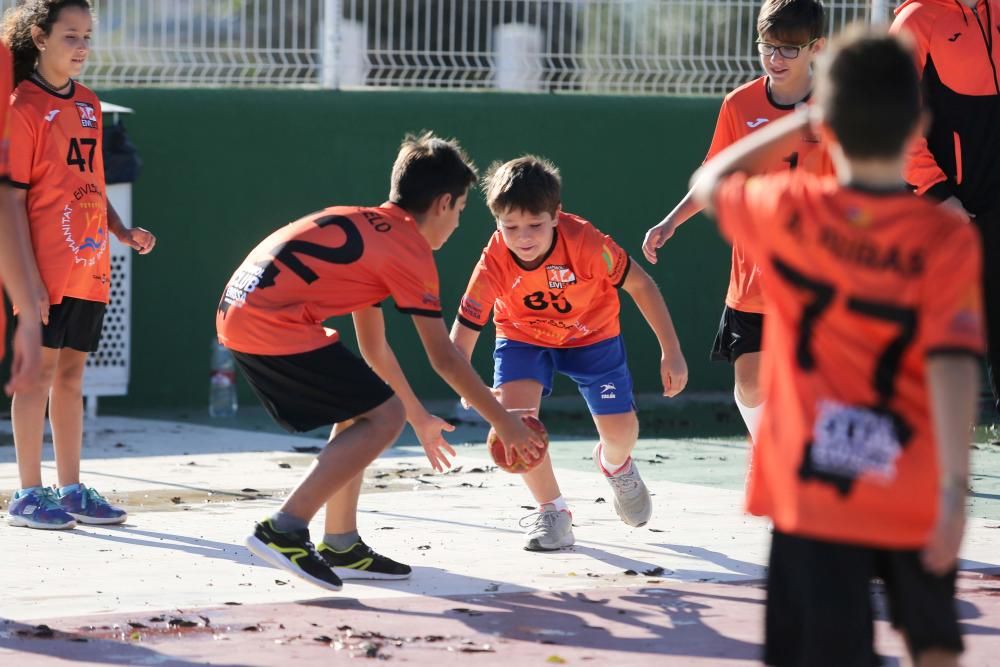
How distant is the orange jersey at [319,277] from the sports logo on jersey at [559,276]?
3.53 feet

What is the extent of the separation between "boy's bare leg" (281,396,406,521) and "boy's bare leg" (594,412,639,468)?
1.45 m

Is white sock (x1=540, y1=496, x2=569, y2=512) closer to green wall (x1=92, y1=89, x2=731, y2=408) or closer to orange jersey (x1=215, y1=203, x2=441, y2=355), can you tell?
orange jersey (x1=215, y1=203, x2=441, y2=355)

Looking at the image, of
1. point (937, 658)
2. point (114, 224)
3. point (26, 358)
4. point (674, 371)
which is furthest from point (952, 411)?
point (114, 224)

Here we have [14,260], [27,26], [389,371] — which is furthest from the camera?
[27,26]

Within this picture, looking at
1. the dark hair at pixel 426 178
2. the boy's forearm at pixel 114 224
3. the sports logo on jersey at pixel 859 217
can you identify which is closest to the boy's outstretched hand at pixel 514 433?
the dark hair at pixel 426 178

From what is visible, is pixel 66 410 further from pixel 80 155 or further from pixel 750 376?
pixel 750 376

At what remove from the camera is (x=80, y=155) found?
6.49 metres

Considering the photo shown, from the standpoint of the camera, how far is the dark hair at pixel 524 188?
5848 millimetres

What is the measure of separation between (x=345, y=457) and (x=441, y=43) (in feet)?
21.5

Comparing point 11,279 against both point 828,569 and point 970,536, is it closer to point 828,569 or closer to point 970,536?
point 828,569

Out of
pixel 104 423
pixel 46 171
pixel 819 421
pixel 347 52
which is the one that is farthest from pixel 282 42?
pixel 819 421

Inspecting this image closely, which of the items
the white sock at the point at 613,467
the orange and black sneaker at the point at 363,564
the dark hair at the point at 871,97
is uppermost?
the dark hair at the point at 871,97

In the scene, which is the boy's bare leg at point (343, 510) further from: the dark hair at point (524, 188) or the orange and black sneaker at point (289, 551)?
the dark hair at point (524, 188)

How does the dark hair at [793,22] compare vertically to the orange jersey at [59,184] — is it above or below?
above
